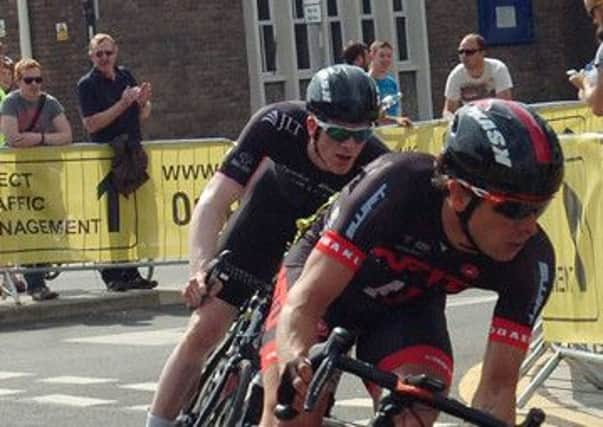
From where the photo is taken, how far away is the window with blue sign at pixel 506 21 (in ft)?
115

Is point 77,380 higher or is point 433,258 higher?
point 433,258

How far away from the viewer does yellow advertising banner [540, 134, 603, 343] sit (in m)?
9.20

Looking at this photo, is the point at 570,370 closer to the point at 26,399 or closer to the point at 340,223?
the point at 26,399

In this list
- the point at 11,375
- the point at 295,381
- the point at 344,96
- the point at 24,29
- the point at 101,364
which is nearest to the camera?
the point at 295,381

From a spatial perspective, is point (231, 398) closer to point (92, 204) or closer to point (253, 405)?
point (253, 405)

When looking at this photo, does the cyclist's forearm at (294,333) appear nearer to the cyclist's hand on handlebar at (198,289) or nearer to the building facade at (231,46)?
the cyclist's hand on handlebar at (198,289)

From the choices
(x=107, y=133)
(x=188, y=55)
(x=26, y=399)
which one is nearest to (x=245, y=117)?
(x=188, y=55)

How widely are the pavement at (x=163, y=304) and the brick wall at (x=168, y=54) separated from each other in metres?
11.1

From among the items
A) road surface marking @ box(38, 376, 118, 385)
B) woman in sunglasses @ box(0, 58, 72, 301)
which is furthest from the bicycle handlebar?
woman in sunglasses @ box(0, 58, 72, 301)

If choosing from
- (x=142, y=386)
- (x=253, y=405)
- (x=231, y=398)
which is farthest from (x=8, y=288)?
(x=253, y=405)

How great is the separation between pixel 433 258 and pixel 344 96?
49.5 inches

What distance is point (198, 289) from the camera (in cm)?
698

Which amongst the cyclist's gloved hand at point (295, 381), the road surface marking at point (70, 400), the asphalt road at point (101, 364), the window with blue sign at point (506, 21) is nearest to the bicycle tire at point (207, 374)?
the cyclist's gloved hand at point (295, 381)

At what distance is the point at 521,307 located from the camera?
17.0 feet
